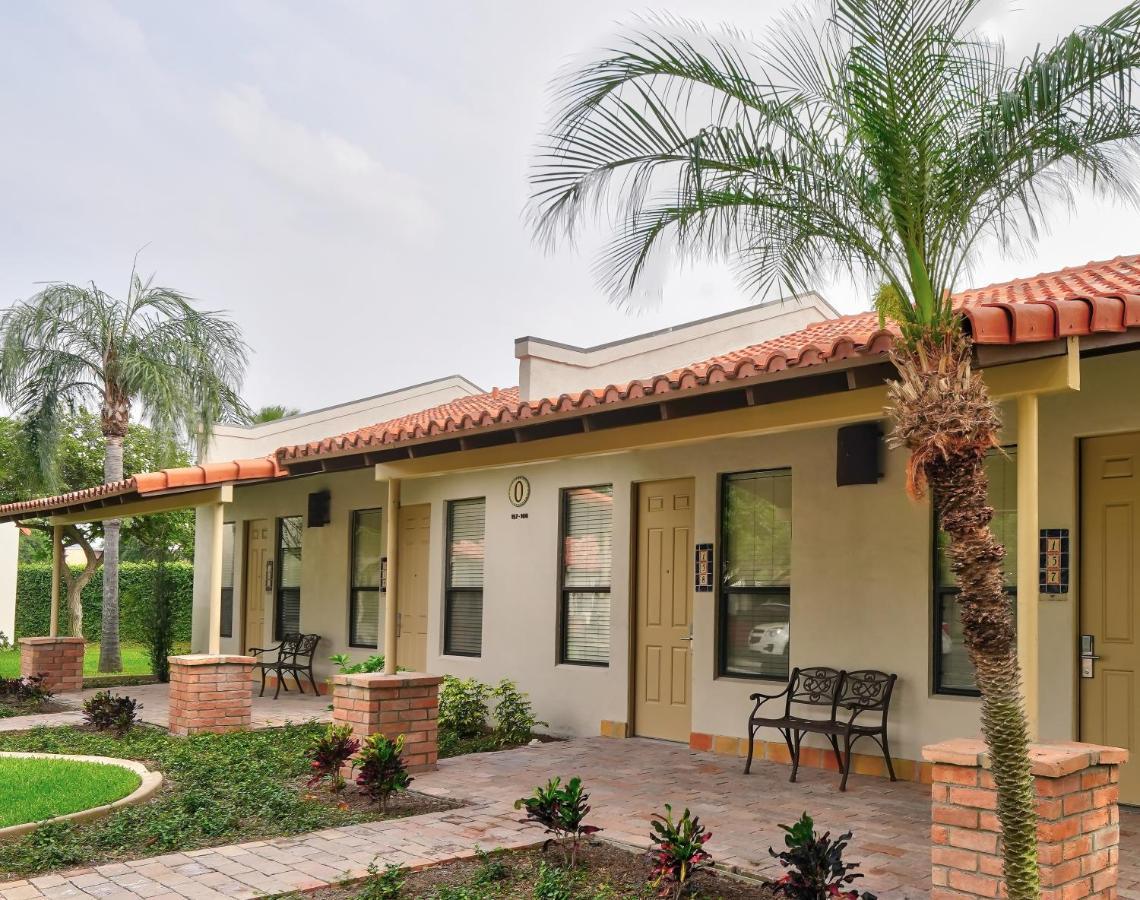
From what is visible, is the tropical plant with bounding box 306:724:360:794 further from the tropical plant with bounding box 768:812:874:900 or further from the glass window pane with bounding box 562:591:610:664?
the tropical plant with bounding box 768:812:874:900

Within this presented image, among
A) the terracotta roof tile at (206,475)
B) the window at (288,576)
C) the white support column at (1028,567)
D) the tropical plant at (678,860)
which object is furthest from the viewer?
the window at (288,576)

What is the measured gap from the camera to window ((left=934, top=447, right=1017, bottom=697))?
7.32 meters

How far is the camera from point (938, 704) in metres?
7.50

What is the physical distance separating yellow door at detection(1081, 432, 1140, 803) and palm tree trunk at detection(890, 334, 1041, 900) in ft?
9.68

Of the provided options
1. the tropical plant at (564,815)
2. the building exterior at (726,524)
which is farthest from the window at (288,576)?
the tropical plant at (564,815)

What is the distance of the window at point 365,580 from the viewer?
13.1 m

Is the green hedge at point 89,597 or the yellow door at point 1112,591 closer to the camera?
the yellow door at point 1112,591

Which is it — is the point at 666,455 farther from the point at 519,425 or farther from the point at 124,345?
the point at 124,345

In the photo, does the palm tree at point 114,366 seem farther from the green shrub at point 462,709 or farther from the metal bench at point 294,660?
the green shrub at point 462,709

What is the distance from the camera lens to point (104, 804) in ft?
22.7

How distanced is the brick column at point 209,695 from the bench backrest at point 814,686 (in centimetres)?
541

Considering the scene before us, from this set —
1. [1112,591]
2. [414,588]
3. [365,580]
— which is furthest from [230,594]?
[1112,591]

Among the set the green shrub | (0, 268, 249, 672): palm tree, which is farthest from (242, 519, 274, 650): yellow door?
the green shrub

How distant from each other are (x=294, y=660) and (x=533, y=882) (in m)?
9.18
